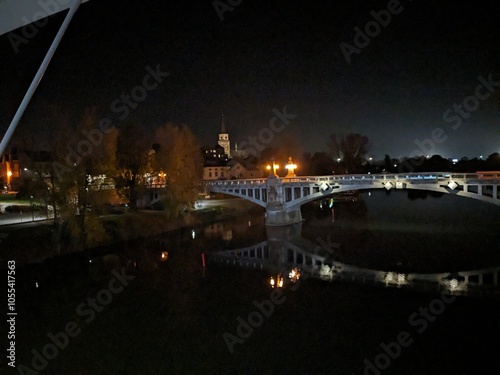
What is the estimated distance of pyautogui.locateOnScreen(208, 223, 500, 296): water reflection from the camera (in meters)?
17.0

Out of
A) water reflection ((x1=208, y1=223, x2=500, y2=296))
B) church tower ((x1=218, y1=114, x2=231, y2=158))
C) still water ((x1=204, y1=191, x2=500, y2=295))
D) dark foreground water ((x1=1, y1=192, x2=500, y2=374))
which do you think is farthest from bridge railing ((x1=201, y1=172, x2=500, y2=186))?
church tower ((x1=218, y1=114, x2=231, y2=158))

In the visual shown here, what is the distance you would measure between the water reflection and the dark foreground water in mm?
133

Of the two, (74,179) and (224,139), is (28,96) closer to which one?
(74,179)

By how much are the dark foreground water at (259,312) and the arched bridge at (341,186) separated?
137 inches

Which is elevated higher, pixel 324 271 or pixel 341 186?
pixel 341 186

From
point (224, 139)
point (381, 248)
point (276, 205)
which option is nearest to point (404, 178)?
point (381, 248)

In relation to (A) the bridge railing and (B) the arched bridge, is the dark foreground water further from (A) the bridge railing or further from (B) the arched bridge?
(A) the bridge railing

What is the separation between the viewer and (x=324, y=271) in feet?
65.3

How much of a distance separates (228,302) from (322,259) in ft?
28.3

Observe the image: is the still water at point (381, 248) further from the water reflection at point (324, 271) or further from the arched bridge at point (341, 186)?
the arched bridge at point (341, 186)

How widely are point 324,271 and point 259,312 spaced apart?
21.4 feet

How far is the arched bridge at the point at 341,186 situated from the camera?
25.4m

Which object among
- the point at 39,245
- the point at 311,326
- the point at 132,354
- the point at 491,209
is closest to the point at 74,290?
the point at 39,245

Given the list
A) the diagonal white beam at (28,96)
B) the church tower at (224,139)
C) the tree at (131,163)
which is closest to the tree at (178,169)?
the tree at (131,163)
